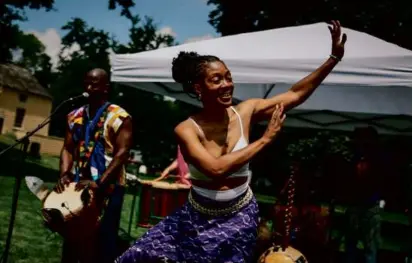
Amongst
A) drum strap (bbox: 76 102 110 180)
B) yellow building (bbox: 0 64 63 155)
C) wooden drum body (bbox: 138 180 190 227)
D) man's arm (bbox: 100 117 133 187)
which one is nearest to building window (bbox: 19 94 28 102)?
yellow building (bbox: 0 64 63 155)

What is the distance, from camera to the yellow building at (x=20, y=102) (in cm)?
5012

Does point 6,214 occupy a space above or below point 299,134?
below

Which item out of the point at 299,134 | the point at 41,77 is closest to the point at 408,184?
the point at 299,134

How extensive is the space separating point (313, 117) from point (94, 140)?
6265 mm

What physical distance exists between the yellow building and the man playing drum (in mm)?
47095

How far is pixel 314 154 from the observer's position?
77.9 ft

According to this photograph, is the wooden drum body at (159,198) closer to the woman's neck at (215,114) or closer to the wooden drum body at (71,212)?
the wooden drum body at (71,212)

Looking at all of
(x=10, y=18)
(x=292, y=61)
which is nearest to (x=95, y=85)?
(x=292, y=61)

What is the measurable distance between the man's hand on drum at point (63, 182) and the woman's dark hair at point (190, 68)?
1.45 m

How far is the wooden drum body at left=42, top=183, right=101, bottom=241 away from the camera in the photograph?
132 inches

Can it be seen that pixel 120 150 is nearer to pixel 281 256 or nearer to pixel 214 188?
pixel 281 256

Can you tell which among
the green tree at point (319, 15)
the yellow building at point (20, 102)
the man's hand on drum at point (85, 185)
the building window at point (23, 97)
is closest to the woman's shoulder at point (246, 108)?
the man's hand on drum at point (85, 185)

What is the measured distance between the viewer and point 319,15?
1681cm

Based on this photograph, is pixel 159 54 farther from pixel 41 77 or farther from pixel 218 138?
pixel 41 77
